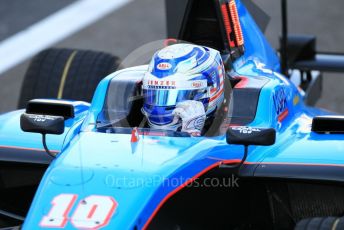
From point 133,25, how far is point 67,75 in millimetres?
3898

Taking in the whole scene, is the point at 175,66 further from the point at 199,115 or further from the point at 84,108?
the point at 84,108

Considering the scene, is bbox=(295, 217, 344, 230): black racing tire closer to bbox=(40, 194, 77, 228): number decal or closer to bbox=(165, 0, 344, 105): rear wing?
bbox=(40, 194, 77, 228): number decal

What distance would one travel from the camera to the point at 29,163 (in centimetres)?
549

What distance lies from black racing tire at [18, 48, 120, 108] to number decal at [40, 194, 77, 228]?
8.77ft

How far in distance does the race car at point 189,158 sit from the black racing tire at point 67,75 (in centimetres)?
78

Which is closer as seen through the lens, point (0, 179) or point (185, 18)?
point (0, 179)

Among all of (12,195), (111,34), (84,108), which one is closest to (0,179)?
(12,195)

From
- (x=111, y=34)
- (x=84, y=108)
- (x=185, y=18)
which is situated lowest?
(x=111, y=34)

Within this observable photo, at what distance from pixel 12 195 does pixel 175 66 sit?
1.47 meters

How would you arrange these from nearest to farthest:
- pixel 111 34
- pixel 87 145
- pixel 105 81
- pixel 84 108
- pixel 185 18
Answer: pixel 87 145
pixel 105 81
pixel 84 108
pixel 185 18
pixel 111 34

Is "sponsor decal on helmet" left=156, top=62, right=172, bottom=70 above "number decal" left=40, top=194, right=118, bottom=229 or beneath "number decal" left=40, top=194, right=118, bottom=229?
above

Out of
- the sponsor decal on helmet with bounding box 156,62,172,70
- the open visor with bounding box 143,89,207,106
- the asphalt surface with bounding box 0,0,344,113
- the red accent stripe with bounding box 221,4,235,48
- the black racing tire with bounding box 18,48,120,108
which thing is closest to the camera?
the open visor with bounding box 143,89,207,106

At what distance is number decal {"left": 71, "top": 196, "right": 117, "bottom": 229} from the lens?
425cm

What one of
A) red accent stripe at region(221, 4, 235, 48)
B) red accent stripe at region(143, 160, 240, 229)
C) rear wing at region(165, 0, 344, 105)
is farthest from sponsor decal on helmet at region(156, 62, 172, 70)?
red accent stripe at region(221, 4, 235, 48)
